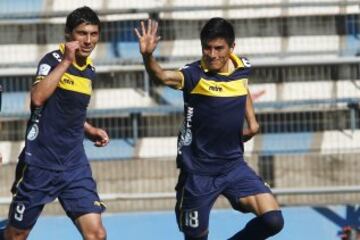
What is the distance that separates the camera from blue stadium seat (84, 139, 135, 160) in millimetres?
11023

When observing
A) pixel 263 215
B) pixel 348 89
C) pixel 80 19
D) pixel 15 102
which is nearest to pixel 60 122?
pixel 80 19

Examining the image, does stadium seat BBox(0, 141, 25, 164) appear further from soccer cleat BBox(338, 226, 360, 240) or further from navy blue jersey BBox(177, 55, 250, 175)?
navy blue jersey BBox(177, 55, 250, 175)

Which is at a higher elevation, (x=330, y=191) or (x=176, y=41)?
(x=176, y=41)

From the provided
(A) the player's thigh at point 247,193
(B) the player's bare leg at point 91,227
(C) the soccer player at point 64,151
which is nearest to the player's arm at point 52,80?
(C) the soccer player at point 64,151

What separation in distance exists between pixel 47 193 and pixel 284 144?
479 cm

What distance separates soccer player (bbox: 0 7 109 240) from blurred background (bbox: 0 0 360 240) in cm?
321

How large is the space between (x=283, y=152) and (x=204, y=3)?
213 centimetres

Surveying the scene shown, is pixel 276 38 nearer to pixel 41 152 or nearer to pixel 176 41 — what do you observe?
pixel 176 41

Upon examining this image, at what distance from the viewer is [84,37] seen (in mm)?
6703

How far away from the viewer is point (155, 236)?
939cm

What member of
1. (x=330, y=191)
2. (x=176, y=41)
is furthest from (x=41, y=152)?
(x=176, y=41)

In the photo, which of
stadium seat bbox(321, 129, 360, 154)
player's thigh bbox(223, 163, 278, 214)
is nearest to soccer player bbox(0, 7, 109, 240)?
player's thigh bbox(223, 163, 278, 214)

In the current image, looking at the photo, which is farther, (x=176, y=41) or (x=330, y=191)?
(x=176, y=41)

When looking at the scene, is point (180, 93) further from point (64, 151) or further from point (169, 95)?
point (64, 151)
